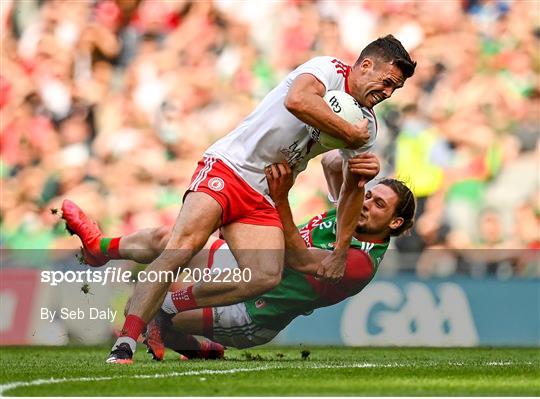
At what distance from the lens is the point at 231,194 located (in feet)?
20.7

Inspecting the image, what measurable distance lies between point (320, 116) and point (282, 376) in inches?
55.6

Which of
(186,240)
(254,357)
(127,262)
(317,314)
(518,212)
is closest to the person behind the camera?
(186,240)

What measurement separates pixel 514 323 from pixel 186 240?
4.11 m

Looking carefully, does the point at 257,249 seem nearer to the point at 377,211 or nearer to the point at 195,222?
the point at 195,222

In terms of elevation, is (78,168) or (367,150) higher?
(367,150)

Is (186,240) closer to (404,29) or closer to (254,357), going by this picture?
(254,357)

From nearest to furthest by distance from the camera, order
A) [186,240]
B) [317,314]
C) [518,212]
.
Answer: [186,240], [317,314], [518,212]

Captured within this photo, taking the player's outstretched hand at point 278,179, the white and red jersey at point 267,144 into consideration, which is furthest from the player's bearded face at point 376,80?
the player's outstretched hand at point 278,179

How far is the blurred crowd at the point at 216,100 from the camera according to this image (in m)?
10.5

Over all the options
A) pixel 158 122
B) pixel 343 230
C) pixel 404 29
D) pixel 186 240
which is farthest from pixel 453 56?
pixel 186 240

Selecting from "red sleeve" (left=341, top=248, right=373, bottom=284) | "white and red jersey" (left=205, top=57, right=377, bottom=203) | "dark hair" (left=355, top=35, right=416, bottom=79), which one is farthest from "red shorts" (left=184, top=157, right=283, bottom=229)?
"dark hair" (left=355, top=35, right=416, bottom=79)

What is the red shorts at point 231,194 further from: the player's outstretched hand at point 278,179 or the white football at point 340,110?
the white football at point 340,110

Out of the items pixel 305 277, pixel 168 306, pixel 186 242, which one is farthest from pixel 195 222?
pixel 305 277

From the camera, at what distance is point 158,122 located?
11094mm
